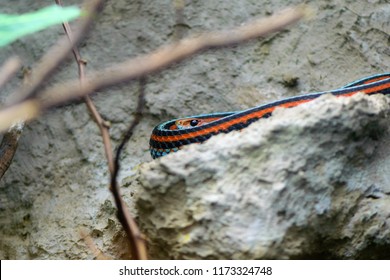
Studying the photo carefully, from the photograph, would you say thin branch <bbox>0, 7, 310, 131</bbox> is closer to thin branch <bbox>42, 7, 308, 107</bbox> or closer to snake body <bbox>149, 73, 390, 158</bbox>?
thin branch <bbox>42, 7, 308, 107</bbox>

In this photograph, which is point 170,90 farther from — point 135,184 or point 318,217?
point 318,217

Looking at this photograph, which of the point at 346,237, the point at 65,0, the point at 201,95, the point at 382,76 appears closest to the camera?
the point at 346,237

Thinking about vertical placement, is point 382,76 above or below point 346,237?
above

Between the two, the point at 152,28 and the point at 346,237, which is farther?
the point at 152,28

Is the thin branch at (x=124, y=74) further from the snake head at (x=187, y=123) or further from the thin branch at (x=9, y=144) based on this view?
the thin branch at (x=9, y=144)

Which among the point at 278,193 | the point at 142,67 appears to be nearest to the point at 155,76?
the point at 278,193

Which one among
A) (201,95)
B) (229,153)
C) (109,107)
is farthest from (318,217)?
(109,107)
